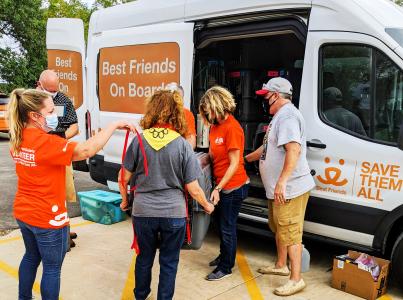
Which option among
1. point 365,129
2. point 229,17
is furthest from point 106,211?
point 365,129

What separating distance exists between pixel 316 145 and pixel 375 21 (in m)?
1.06

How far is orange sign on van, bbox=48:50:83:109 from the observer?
25.0 ft

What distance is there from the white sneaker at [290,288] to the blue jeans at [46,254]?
1.75 m

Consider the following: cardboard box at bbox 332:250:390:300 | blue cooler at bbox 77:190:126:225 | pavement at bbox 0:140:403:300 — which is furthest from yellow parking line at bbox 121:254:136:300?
cardboard box at bbox 332:250:390:300

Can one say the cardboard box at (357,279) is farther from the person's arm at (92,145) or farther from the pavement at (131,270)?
the person's arm at (92,145)

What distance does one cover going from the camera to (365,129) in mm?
3525

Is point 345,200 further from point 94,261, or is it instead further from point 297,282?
point 94,261

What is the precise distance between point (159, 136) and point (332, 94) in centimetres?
171

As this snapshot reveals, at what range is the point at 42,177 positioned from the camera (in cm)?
263

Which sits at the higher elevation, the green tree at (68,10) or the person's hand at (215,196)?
the green tree at (68,10)

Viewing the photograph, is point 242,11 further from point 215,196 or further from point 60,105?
point 60,105

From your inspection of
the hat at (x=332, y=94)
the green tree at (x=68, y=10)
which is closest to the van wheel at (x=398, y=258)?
the hat at (x=332, y=94)

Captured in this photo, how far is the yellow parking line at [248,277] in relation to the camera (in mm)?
3628

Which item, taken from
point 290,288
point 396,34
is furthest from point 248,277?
point 396,34
